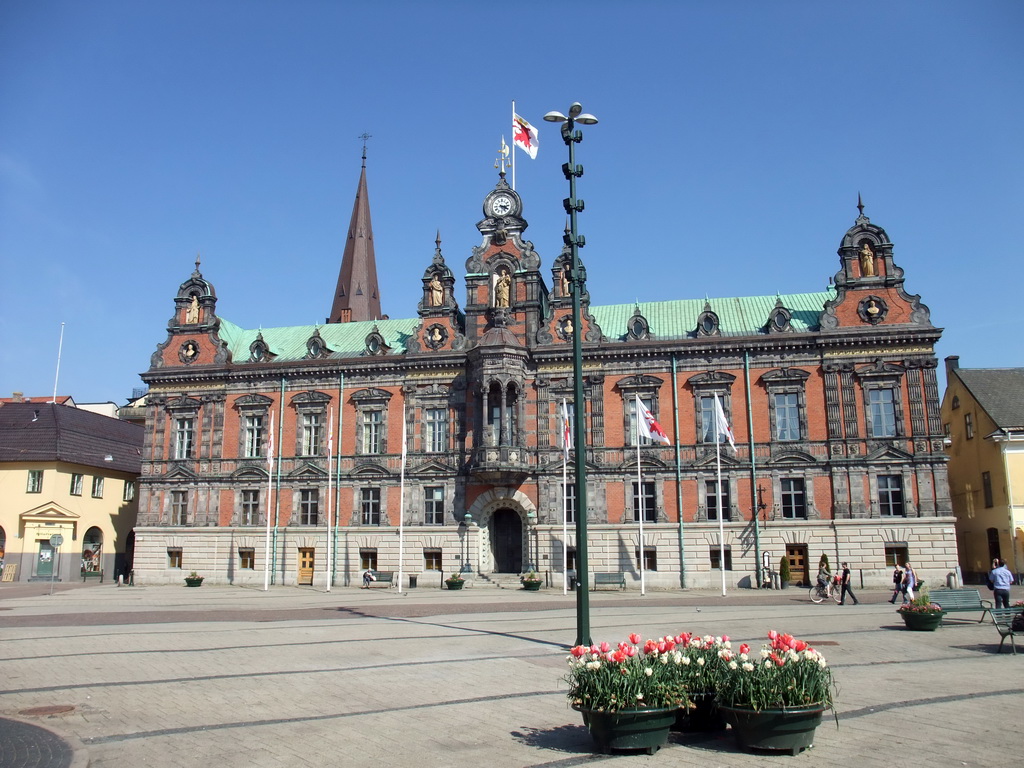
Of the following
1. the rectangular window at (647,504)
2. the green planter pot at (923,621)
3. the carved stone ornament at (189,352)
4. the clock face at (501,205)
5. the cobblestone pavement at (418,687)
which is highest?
the clock face at (501,205)

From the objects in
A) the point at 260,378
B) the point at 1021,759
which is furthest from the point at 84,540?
the point at 1021,759

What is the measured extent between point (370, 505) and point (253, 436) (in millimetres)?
8664

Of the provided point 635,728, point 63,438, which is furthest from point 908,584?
point 63,438

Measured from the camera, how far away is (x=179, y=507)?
51281mm

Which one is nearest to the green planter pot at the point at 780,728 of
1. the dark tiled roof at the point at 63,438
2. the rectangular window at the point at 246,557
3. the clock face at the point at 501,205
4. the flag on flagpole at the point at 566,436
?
the flag on flagpole at the point at 566,436

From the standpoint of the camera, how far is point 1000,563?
2561 cm

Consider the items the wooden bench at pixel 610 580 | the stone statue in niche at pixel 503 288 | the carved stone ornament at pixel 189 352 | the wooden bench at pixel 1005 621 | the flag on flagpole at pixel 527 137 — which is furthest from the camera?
the carved stone ornament at pixel 189 352

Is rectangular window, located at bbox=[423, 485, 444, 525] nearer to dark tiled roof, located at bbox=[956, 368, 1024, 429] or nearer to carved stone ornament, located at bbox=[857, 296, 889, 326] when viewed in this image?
carved stone ornament, located at bbox=[857, 296, 889, 326]

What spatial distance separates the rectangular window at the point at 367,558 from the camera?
157ft

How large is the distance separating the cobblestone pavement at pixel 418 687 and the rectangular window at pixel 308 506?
18.8 metres

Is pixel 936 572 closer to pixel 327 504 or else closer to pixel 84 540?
pixel 327 504

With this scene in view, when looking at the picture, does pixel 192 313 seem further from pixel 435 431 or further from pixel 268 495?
pixel 435 431

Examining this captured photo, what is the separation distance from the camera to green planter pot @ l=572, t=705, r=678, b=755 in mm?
10320

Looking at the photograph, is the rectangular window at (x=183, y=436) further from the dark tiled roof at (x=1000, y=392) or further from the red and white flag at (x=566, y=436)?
the dark tiled roof at (x=1000, y=392)
